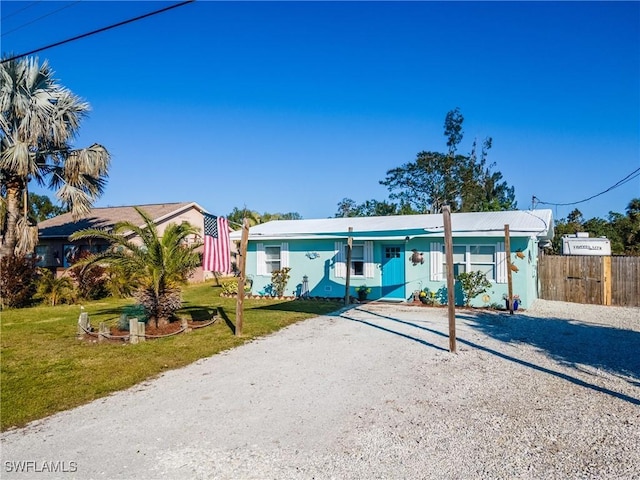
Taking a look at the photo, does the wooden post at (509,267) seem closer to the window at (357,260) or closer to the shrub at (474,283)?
the shrub at (474,283)

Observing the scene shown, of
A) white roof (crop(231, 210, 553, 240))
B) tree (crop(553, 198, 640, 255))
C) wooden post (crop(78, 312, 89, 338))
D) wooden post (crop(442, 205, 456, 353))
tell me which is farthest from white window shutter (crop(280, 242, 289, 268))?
tree (crop(553, 198, 640, 255))

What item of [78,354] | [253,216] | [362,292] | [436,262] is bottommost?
[78,354]

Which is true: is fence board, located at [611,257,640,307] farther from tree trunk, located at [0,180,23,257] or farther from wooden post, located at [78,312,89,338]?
tree trunk, located at [0,180,23,257]

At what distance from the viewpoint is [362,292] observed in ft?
51.4

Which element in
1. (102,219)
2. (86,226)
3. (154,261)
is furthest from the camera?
(102,219)

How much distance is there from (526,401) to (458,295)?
30.2ft

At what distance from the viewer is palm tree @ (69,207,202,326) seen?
9500 millimetres

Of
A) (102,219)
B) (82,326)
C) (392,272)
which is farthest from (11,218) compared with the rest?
(392,272)

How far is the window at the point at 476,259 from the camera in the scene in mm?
13883

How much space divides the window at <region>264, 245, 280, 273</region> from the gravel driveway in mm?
9119

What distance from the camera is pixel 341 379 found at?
646 cm

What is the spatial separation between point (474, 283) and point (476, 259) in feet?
2.76

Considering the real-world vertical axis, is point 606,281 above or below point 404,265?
below

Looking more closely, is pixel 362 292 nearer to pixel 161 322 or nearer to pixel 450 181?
pixel 161 322
